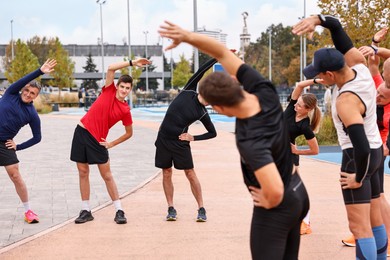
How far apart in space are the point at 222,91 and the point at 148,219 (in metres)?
4.55

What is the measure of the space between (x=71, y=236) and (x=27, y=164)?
683 centimetres

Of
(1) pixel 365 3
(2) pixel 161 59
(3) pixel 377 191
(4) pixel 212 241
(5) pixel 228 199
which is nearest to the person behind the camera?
(3) pixel 377 191

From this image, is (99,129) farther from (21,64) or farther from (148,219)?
(21,64)

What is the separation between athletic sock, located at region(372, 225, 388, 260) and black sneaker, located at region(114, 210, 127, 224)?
345 centimetres

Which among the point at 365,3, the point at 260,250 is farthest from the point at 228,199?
the point at 365,3

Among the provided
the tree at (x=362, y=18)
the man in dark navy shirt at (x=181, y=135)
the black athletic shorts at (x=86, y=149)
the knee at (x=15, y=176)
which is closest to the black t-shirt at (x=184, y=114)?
the man in dark navy shirt at (x=181, y=135)

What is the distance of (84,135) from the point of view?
6957 mm

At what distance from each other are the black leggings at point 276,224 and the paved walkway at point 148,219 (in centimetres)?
239

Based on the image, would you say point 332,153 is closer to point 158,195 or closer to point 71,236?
point 158,195

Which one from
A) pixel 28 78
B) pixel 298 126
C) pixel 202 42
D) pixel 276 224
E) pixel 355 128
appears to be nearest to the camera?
pixel 276 224

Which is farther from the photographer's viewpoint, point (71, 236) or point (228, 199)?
point (228, 199)

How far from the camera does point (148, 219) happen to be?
23.3ft

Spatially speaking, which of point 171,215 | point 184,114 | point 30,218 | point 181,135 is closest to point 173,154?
point 181,135

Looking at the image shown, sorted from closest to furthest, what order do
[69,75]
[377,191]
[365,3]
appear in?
[377,191] < [365,3] < [69,75]
